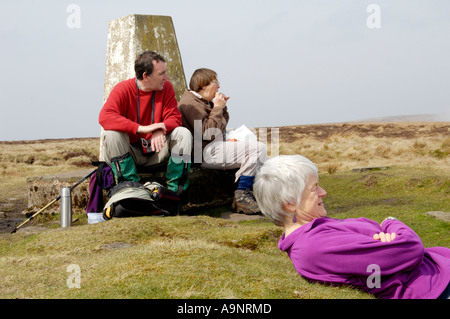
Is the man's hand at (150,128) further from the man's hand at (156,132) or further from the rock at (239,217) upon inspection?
the rock at (239,217)

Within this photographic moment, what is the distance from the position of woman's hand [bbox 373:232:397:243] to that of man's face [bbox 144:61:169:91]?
4.16m

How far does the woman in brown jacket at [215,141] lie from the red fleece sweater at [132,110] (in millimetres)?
433

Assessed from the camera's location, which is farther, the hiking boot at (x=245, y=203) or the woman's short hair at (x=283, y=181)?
the hiking boot at (x=245, y=203)

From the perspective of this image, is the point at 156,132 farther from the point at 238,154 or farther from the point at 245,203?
the point at 245,203

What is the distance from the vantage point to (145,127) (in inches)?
248

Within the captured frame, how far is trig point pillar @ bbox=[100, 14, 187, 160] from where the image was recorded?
8.23 meters

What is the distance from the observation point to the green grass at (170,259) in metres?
2.85

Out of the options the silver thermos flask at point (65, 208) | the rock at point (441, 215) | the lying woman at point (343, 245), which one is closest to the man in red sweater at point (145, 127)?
the silver thermos flask at point (65, 208)

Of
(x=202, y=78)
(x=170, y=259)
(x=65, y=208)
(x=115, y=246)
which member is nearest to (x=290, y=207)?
(x=170, y=259)

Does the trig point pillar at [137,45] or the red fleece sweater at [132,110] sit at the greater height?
the trig point pillar at [137,45]

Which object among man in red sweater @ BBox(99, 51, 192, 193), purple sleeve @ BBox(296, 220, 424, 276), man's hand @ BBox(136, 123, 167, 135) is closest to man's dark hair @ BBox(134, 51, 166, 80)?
man in red sweater @ BBox(99, 51, 192, 193)

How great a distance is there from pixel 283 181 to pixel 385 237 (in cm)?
62
